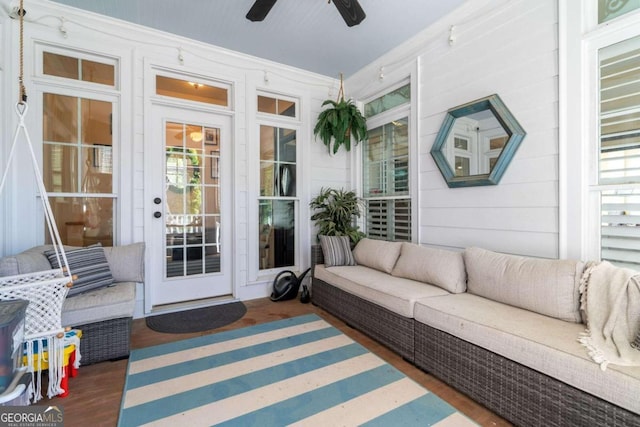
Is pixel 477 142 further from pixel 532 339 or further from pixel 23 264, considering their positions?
pixel 23 264

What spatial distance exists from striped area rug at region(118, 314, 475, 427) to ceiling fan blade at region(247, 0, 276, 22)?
2600mm

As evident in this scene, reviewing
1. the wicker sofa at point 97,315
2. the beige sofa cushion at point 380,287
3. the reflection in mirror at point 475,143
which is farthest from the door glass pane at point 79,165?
the reflection in mirror at point 475,143

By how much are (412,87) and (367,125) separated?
894 millimetres

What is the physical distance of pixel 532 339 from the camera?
150 centimetres

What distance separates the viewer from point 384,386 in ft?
6.10

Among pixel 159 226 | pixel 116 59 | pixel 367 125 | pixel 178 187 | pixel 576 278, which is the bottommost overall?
pixel 576 278

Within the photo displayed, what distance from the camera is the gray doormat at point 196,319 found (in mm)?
2773

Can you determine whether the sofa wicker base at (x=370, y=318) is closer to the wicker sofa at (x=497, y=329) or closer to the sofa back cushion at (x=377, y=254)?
the wicker sofa at (x=497, y=329)

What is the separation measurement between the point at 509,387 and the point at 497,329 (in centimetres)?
28

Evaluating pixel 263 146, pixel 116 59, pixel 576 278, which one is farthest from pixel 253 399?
pixel 116 59

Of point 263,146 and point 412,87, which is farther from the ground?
point 412,87

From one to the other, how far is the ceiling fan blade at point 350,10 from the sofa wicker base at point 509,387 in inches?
91.6

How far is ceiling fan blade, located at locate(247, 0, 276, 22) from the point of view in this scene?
7.06ft

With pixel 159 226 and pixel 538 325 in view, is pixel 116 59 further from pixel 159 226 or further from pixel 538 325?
pixel 538 325
